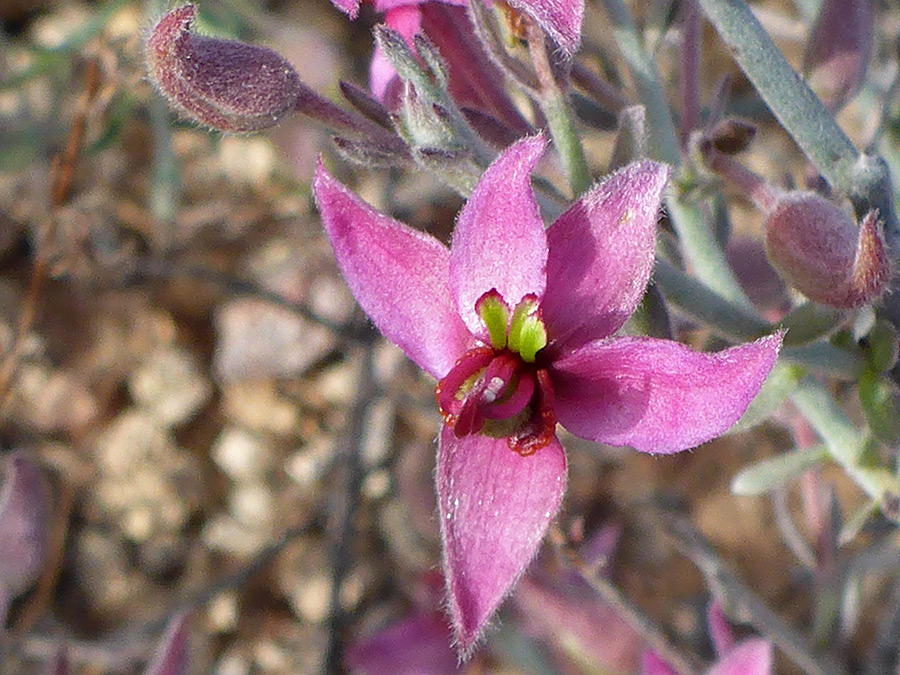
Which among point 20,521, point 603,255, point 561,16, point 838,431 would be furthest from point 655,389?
point 20,521

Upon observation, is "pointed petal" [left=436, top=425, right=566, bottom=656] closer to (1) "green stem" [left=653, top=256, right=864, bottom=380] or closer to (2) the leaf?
(1) "green stem" [left=653, top=256, right=864, bottom=380]

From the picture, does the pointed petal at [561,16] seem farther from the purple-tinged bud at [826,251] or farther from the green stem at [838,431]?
the green stem at [838,431]

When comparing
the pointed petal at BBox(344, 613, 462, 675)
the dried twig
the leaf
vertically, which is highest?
the leaf

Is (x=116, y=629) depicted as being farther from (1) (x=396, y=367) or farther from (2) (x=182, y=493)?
(1) (x=396, y=367)

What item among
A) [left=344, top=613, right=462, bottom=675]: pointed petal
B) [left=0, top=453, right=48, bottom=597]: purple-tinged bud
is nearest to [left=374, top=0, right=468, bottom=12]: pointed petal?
[left=0, top=453, right=48, bottom=597]: purple-tinged bud

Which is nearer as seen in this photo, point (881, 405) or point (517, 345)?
point (517, 345)

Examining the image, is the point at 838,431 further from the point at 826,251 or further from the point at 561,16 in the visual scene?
the point at 561,16
